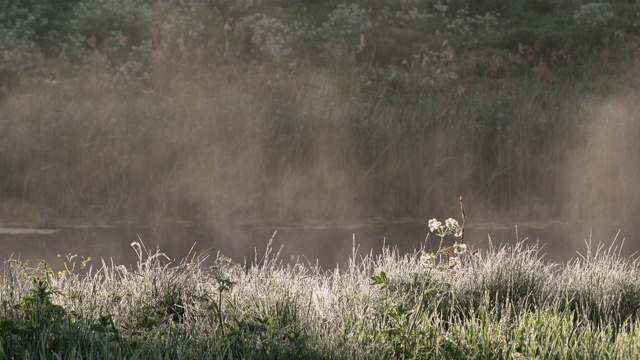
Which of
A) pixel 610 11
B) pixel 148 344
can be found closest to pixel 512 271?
pixel 148 344

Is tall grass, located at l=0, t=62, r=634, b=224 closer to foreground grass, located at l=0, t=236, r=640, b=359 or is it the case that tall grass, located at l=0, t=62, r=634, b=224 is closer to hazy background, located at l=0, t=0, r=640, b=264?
hazy background, located at l=0, t=0, r=640, b=264

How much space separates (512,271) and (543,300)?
26 centimetres

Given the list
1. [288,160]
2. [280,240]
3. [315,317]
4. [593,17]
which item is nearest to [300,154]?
[288,160]

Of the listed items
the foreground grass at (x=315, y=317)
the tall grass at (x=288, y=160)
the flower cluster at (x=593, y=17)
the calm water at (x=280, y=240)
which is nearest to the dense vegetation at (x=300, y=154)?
the tall grass at (x=288, y=160)

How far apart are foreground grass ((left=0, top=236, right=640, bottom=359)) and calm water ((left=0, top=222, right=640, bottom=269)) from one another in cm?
208

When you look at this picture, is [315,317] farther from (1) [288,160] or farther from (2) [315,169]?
(1) [288,160]

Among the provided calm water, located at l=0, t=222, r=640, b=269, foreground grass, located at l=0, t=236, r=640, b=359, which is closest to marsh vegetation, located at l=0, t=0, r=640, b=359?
foreground grass, located at l=0, t=236, r=640, b=359

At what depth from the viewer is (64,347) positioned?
4.22 meters

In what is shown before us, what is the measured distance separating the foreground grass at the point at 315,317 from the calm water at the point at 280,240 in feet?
6.83

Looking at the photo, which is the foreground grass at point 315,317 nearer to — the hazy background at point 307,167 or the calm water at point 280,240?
the calm water at point 280,240

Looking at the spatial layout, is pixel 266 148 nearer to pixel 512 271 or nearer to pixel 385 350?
pixel 512 271

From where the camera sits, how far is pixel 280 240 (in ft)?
26.5

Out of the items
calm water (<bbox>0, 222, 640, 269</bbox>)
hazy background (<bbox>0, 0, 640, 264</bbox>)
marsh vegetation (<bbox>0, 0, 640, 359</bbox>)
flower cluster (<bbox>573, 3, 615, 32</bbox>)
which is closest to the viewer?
marsh vegetation (<bbox>0, 0, 640, 359</bbox>)

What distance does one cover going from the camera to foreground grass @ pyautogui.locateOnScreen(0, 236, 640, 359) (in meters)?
4.20
